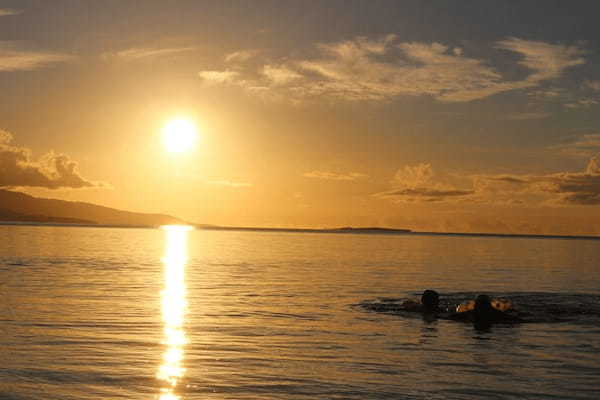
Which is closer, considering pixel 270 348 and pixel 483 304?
pixel 270 348

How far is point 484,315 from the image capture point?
1250 inches

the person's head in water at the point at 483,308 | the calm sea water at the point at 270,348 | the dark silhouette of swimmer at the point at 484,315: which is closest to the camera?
the calm sea water at the point at 270,348

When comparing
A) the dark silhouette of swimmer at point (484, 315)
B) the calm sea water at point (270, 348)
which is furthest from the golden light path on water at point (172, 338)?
the dark silhouette of swimmer at point (484, 315)

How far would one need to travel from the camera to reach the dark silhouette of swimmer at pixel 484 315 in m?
31.7

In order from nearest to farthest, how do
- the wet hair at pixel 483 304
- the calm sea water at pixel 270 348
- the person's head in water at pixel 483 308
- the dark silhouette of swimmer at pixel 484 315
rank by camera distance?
1. the calm sea water at pixel 270 348
2. the dark silhouette of swimmer at pixel 484 315
3. the person's head in water at pixel 483 308
4. the wet hair at pixel 483 304

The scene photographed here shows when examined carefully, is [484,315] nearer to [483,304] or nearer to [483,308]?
[483,308]

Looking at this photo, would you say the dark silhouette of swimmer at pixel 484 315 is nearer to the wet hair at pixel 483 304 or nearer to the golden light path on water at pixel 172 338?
the wet hair at pixel 483 304

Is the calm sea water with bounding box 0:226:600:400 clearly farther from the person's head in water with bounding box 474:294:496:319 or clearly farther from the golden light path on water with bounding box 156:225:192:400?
the person's head in water with bounding box 474:294:496:319

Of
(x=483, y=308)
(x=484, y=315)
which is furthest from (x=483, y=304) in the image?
(x=484, y=315)

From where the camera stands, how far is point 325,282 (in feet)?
174

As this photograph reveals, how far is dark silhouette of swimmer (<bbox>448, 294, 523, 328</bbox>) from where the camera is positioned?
1247 inches

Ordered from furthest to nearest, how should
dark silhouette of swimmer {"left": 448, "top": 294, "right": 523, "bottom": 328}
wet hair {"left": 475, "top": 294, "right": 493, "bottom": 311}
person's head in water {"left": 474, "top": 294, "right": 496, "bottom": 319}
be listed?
wet hair {"left": 475, "top": 294, "right": 493, "bottom": 311}, person's head in water {"left": 474, "top": 294, "right": 496, "bottom": 319}, dark silhouette of swimmer {"left": 448, "top": 294, "right": 523, "bottom": 328}

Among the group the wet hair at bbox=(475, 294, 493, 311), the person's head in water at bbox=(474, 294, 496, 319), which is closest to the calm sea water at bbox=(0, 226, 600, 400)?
the person's head in water at bbox=(474, 294, 496, 319)

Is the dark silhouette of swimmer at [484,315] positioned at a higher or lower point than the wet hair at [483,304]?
lower
